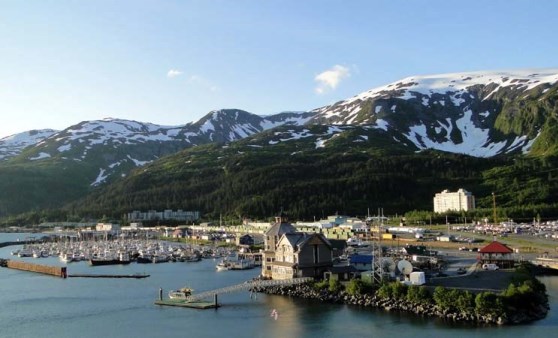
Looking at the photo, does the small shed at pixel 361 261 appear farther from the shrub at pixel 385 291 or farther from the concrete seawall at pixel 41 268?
the concrete seawall at pixel 41 268

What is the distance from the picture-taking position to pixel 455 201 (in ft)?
389

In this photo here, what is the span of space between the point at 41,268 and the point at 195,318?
38.7 m

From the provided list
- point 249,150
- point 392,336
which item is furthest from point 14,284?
point 249,150

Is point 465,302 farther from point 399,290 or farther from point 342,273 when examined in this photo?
point 342,273

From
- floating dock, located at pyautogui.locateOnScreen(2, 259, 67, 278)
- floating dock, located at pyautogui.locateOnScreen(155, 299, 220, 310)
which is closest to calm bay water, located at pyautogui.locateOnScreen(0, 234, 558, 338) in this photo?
floating dock, located at pyautogui.locateOnScreen(155, 299, 220, 310)

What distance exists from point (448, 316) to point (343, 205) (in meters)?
88.6

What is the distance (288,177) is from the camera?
142 m

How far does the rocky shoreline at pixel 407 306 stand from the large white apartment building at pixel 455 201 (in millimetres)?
74690

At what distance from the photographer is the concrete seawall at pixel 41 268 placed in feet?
221

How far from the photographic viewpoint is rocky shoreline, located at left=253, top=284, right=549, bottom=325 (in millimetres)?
34594

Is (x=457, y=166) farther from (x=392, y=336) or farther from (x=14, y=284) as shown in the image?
(x=392, y=336)

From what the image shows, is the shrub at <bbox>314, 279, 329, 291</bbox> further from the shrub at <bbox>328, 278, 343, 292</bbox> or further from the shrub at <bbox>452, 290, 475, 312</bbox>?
the shrub at <bbox>452, 290, 475, 312</bbox>

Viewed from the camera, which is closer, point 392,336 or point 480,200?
point 392,336

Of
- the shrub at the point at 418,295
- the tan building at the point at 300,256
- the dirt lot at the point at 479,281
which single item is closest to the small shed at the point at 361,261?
the tan building at the point at 300,256
